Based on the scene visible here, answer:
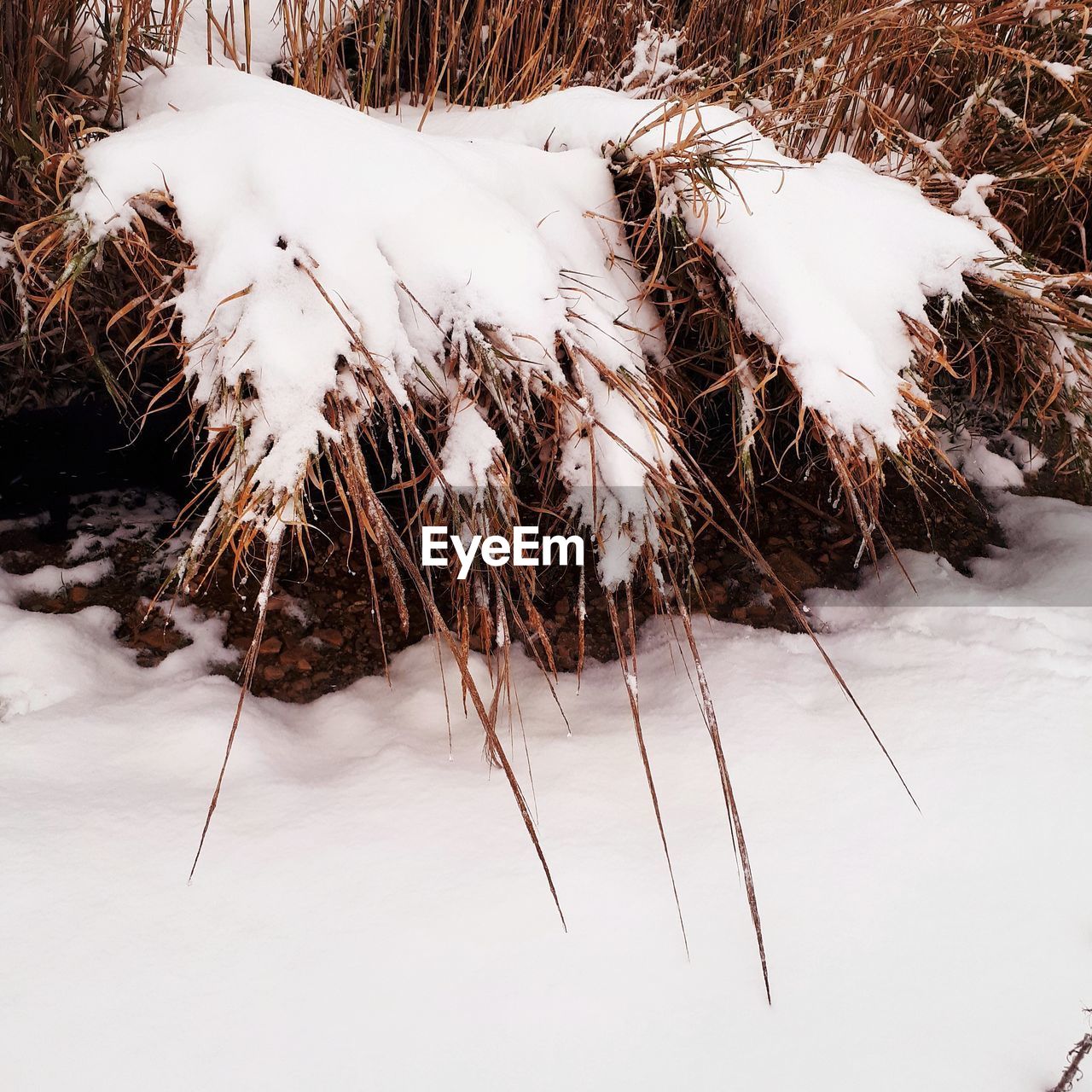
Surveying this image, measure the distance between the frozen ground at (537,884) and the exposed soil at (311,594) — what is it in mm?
50

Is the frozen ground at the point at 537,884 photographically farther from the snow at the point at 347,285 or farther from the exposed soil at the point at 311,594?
the snow at the point at 347,285

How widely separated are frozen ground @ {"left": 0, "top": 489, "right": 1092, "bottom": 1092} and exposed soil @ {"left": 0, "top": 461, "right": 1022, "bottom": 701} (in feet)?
0.16

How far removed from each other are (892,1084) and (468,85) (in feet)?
4.97

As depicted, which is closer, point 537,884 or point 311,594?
point 537,884

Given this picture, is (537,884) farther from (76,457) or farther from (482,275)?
(76,457)

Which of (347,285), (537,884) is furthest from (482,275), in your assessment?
(537,884)

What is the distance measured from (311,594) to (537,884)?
54 centimetres

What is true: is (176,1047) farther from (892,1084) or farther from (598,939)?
(892,1084)

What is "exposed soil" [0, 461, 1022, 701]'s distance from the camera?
3.47 feet

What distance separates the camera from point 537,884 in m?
0.77

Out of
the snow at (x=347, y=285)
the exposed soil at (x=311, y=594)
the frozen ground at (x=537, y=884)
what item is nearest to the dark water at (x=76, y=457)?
the exposed soil at (x=311, y=594)

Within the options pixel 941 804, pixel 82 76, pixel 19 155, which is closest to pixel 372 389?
pixel 19 155

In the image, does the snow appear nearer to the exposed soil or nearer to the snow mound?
the snow mound

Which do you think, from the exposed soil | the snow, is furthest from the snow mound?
the exposed soil
